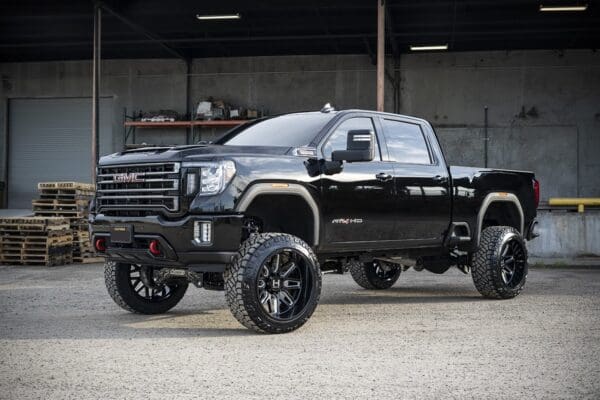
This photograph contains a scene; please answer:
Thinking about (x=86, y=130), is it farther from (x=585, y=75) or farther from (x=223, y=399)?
(x=223, y=399)

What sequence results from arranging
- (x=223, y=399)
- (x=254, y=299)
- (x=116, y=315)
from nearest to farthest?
(x=223, y=399) → (x=254, y=299) → (x=116, y=315)

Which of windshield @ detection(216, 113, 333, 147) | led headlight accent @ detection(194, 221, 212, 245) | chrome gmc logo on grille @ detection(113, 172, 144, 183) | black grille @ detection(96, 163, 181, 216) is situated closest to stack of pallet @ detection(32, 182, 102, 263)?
windshield @ detection(216, 113, 333, 147)

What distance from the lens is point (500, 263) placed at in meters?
9.96

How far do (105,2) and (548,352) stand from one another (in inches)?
785

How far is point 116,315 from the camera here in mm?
8766

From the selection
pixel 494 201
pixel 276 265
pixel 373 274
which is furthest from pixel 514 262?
pixel 276 265

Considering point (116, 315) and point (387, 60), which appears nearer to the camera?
point (116, 315)

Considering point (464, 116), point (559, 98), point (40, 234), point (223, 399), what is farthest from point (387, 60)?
point (223, 399)

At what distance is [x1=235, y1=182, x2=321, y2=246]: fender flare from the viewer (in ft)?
23.6

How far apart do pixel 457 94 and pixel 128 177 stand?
23389 millimetres

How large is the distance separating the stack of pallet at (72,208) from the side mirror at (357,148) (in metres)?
10.4

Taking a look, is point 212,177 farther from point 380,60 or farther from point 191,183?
point 380,60

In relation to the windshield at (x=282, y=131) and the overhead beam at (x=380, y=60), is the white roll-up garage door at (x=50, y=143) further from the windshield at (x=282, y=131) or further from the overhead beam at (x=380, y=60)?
the windshield at (x=282, y=131)

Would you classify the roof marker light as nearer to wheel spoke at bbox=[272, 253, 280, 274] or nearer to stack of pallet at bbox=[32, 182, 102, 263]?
stack of pallet at bbox=[32, 182, 102, 263]
